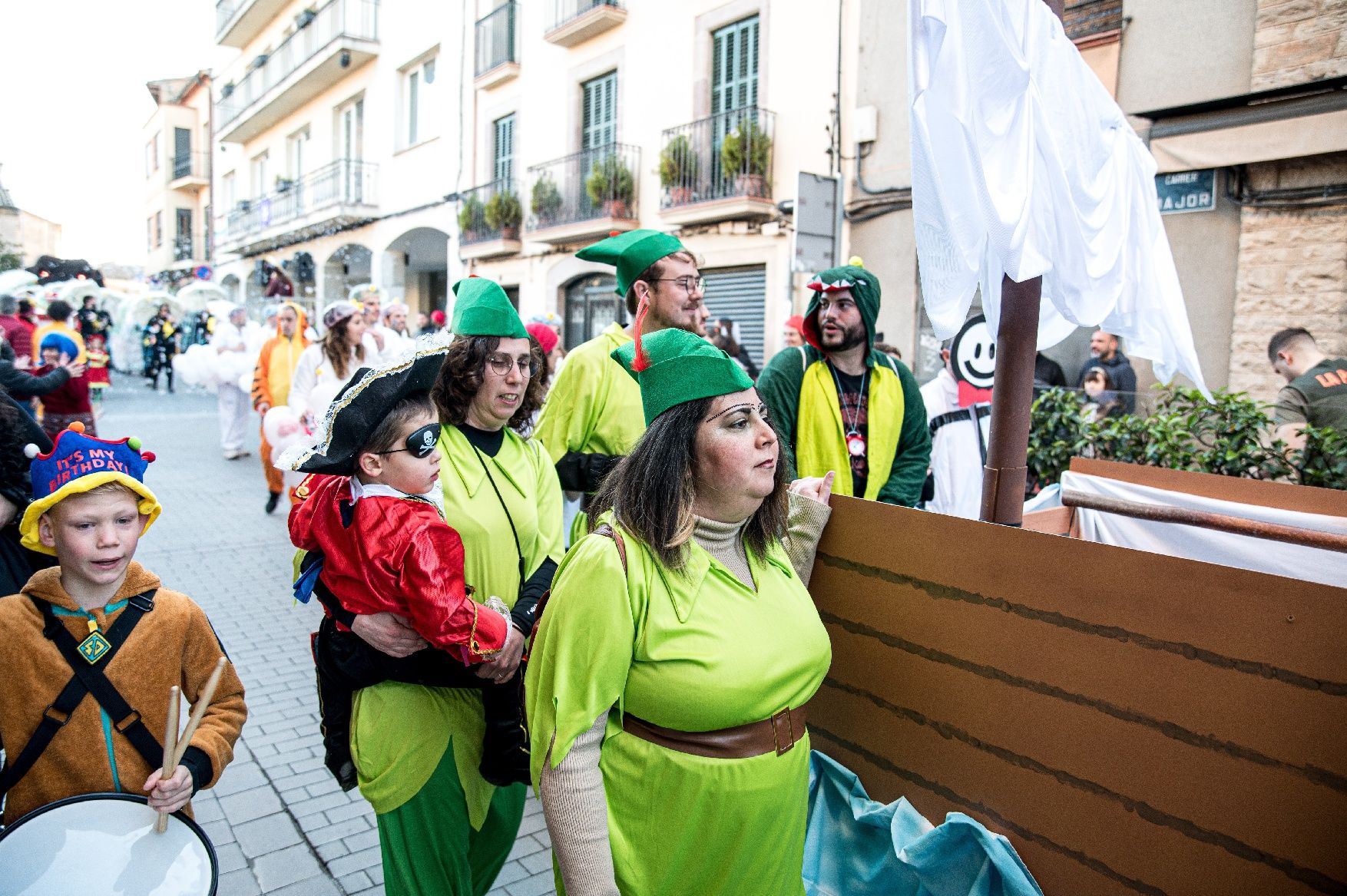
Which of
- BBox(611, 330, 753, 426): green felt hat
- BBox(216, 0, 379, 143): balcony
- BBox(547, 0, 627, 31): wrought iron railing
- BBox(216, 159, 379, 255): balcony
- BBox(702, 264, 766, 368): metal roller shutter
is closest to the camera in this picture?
BBox(611, 330, 753, 426): green felt hat

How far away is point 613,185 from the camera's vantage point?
1566cm

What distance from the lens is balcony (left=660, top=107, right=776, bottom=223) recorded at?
1298 cm

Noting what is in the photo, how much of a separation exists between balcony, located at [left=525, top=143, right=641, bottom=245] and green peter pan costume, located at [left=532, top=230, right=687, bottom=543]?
11.6 m

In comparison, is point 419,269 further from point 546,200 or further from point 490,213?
point 546,200

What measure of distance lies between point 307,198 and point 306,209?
1.26 ft

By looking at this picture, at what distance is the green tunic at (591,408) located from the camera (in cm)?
343

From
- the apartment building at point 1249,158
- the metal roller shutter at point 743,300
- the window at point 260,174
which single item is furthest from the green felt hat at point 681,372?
the window at point 260,174

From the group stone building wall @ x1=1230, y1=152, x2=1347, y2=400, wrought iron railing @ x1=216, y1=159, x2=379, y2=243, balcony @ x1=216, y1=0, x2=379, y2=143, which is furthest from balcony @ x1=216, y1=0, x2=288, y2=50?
stone building wall @ x1=1230, y1=152, x2=1347, y2=400

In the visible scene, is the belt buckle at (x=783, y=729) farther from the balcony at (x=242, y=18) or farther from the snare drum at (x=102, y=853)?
the balcony at (x=242, y=18)

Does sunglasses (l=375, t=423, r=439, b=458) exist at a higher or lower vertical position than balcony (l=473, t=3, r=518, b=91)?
lower

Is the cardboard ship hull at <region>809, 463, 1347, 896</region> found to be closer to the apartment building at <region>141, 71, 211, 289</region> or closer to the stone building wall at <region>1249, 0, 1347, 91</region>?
the stone building wall at <region>1249, 0, 1347, 91</region>

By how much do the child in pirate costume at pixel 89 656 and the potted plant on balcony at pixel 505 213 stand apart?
17174 mm

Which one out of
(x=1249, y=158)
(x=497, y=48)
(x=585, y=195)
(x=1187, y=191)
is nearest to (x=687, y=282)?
(x=1249, y=158)

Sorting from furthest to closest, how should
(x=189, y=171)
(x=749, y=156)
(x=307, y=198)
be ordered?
(x=189, y=171) → (x=307, y=198) → (x=749, y=156)
